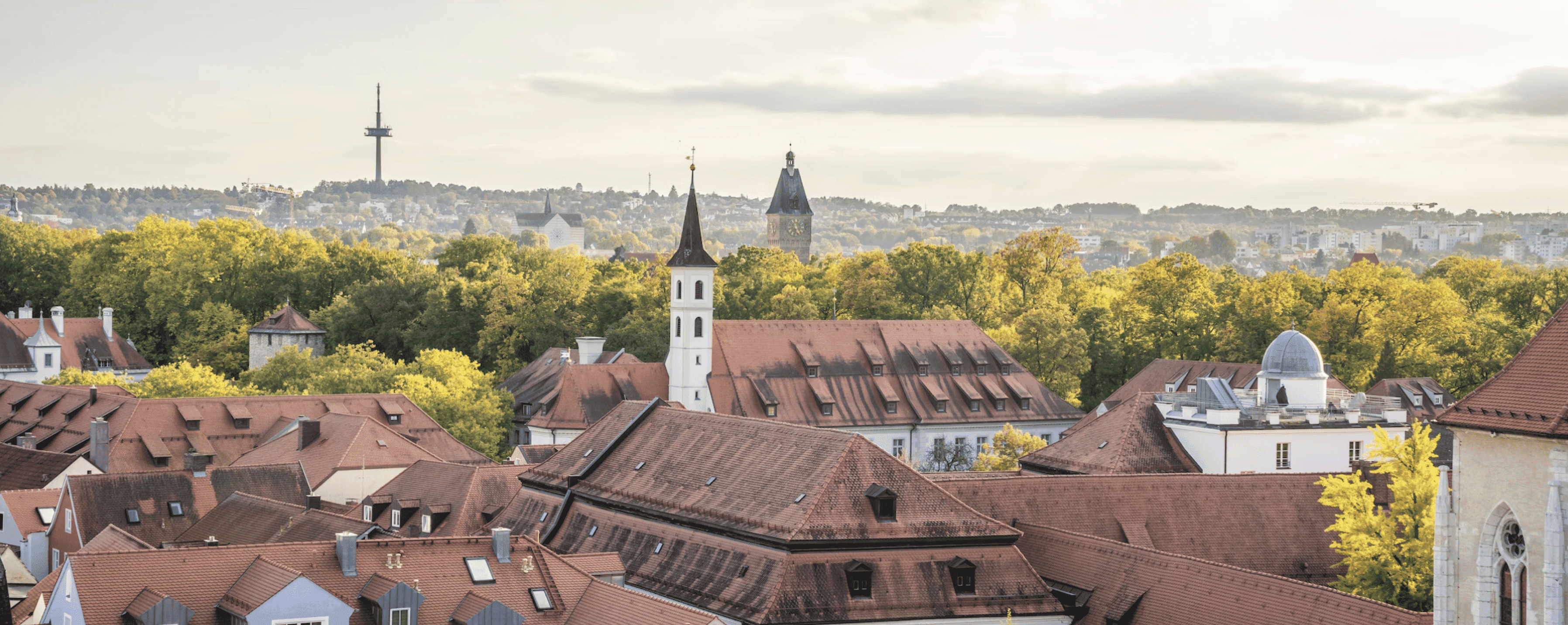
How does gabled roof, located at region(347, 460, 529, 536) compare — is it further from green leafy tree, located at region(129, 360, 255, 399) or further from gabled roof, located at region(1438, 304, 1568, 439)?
gabled roof, located at region(1438, 304, 1568, 439)

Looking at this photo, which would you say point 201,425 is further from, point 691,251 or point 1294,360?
point 1294,360

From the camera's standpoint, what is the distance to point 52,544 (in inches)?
2771

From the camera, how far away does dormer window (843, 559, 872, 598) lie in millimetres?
48406

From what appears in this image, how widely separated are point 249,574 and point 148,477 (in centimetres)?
2796

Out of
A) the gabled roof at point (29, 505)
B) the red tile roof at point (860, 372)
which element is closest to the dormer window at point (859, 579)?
the gabled roof at point (29, 505)

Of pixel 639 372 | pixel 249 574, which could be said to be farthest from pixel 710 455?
pixel 639 372

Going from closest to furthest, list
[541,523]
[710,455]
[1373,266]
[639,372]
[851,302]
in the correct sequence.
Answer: [710,455]
[541,523]
[639,372]
[1373,266]
[851,302]

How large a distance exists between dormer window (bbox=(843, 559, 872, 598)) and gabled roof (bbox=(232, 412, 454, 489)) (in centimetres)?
3350

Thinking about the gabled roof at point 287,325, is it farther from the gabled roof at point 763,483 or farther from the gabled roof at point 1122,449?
the gabled roof at point 763,483

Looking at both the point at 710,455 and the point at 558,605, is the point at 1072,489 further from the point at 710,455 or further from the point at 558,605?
the point at 558,605

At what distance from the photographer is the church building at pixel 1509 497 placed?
2994 centimetres

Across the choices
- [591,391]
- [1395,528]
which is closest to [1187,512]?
[1395,528]

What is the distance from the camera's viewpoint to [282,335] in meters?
125

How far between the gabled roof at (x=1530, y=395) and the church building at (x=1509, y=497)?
0.02m
